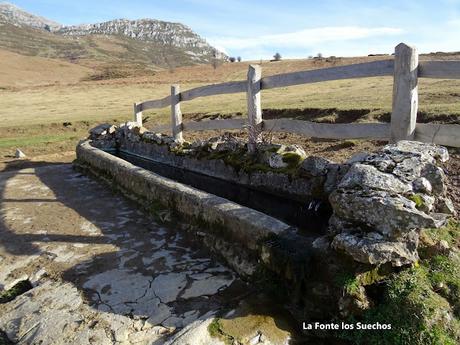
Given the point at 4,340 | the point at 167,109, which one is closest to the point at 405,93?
the point at 4,340

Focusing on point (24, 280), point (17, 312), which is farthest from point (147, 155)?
point (17, 312)

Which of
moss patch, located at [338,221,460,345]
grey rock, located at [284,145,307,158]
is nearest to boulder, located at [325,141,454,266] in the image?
moss patch, located at [338,221,460,345]

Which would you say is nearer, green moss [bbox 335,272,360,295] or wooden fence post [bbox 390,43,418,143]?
green moss [bbox 335,272,360,295]

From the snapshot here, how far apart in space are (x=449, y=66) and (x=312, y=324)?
104 inches

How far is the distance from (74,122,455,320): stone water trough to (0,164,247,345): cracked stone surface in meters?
0.28

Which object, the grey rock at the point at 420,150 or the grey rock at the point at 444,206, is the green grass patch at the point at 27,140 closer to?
the grey rock at the point at 420,150

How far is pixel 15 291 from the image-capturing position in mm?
3715

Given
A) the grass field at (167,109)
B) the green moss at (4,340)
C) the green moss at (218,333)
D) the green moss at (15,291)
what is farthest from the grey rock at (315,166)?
the grass field at (167,109)

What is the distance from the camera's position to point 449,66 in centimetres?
380

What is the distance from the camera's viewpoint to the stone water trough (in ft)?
8.91

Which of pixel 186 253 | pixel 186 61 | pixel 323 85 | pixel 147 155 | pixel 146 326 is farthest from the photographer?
pixel 186 61

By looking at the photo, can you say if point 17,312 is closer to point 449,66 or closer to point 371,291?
point 371,291

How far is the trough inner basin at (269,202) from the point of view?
13.7 feet

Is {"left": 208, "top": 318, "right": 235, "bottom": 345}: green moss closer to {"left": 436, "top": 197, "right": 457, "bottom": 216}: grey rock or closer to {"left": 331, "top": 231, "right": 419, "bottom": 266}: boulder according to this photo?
Result: {"left": 331, "top": 231, "right": 419, "bottom": 266}: boulder
